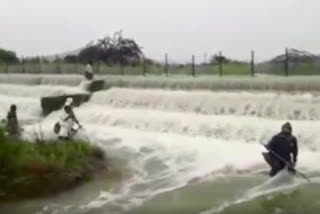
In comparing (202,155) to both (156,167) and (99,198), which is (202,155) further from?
(99,198)

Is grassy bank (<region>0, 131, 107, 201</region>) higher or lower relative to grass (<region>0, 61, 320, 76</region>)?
lower

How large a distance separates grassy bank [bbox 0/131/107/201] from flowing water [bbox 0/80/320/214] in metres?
0.36

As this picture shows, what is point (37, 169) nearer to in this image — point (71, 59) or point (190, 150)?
point (190, 150)

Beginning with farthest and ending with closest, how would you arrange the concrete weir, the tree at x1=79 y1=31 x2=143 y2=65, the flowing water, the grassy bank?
the tree at x1=79 y1=31 x2=143 y2=65
the concrete weir
the grassy bank
the flowing water

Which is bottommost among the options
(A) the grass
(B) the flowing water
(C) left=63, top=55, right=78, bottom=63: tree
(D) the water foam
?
(B) the flowing water

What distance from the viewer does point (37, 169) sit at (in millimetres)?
13461

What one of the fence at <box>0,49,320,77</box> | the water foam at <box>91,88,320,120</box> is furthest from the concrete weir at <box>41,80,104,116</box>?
the fence at <box>0,49,320,77</box>

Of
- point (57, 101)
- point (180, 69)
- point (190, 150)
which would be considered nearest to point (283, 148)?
point (190, 150)

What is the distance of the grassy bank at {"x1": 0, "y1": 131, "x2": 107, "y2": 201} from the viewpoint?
42.6 ft

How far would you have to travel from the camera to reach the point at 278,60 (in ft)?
103

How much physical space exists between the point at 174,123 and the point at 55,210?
Answer: 1030cm

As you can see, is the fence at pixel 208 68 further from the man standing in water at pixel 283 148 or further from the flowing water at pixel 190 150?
the man standing in water at pixel 283 148

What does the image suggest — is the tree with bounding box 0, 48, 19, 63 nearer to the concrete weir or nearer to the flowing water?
the flowing water

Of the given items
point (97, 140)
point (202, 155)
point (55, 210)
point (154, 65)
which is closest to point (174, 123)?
point (97, 140)
